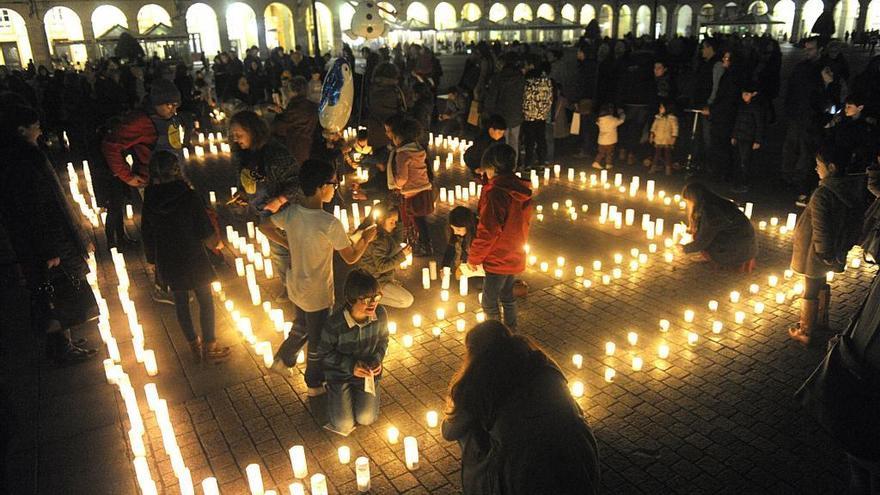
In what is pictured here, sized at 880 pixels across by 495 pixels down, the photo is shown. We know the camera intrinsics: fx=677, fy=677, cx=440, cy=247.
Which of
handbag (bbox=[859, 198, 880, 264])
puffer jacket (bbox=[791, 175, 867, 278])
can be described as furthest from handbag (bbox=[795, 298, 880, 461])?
puffer jacket (bbox=[791, 175, 867, 278])

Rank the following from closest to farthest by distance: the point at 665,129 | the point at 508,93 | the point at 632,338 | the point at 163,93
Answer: the point at 632,338, the point at 163,93, the point at 508,93, the point at 665,129

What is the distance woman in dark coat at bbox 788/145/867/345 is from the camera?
5.55m

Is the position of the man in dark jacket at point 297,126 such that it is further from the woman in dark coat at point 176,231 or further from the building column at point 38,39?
the building column at point 38,39

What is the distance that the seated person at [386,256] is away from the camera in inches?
257

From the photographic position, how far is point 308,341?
5406 millimetres

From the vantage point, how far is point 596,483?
104 inches

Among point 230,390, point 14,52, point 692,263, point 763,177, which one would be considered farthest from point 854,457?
point 14,52

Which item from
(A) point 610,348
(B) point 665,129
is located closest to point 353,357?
(A) point 610,348

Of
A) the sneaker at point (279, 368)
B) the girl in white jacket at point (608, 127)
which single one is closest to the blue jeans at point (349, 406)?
the sneaker at point (279, 368)

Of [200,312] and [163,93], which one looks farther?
[163,93]

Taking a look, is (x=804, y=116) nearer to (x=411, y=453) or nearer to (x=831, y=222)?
(x=831, y=222)

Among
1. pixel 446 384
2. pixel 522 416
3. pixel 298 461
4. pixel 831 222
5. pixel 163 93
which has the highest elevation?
pixel 163 93

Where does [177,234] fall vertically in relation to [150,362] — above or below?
above

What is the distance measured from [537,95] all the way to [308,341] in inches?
301
